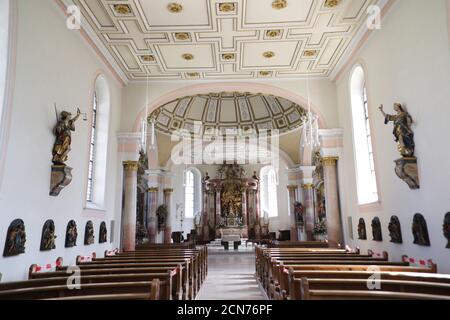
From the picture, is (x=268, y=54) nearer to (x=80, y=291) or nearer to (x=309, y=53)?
(x=309, y=53)

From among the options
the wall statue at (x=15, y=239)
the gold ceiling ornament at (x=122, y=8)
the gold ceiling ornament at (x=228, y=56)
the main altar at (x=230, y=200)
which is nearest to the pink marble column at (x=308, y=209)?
the main altar at (x=230, y=200)

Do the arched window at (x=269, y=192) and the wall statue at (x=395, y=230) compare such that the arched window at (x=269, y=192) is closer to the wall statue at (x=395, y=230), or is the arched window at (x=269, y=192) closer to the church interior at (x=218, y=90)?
the church interior at (x=218, y=90)

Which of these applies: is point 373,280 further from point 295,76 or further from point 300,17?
point 295,76

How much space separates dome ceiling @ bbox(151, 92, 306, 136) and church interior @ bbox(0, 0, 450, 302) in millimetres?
4794

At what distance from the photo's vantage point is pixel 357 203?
8.88 m

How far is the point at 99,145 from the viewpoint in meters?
9.18

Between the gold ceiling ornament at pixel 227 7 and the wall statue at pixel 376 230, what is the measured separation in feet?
19.5

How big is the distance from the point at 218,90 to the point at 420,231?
24.2 ft

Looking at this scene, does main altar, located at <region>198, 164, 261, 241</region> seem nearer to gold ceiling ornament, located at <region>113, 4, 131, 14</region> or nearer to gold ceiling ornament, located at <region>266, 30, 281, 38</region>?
gold ceiling ornament, located at <region>266, 30, 281, 38</region>

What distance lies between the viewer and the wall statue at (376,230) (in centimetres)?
745

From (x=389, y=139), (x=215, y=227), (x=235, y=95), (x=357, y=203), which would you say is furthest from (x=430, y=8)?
(x=215, y=227)

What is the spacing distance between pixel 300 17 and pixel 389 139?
11.5ft
